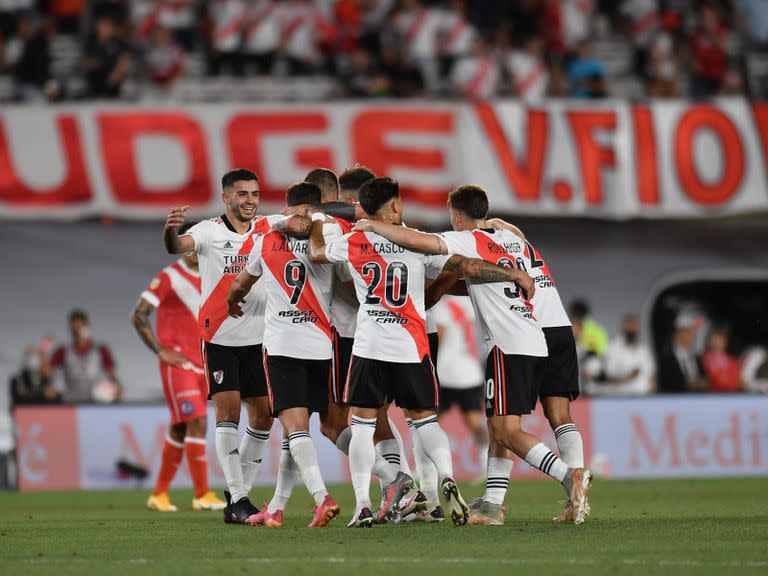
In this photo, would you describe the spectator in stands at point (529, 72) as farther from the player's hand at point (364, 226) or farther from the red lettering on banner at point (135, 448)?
the player's hand at point (364, 226)

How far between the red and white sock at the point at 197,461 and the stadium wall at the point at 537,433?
382 centimetres

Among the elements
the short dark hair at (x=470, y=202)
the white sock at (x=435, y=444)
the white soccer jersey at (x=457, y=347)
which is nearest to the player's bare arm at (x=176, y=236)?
the short dark hair at (x=470, y=202)

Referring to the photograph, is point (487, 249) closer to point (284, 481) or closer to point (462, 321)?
point (284, 481)

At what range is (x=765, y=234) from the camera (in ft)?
73.0

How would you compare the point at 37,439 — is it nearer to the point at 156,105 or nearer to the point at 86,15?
the point at 156,105

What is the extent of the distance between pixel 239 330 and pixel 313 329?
1079mm

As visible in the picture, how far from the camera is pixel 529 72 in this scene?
2084cm

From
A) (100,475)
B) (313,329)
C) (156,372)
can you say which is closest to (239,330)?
(313,329)

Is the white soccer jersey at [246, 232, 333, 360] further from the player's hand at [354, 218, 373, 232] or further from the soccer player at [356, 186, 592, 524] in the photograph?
the soccer player at [356, 186, 592, 524]

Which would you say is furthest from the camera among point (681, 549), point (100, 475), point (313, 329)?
point (100, 475)

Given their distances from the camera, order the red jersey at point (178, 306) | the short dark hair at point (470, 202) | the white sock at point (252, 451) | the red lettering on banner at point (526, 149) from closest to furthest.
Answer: the short dark hair at point (470, 202) < the white sock at point (252, 451) < the red jersey at point (178, 306) < the red lettering on banner at point (526, 149)

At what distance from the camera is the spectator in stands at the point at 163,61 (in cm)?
1997

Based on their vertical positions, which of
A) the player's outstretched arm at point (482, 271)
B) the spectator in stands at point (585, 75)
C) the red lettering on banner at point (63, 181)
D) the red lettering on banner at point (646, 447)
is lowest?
the red lettering on banner at point (646, 447)

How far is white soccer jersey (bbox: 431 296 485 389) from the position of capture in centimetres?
1554
